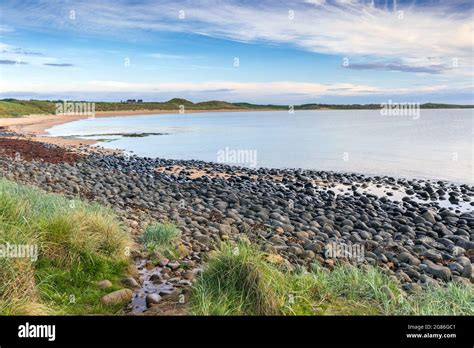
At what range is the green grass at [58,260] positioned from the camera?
486 centimetres

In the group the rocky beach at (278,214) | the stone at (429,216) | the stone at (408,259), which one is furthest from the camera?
the stone at (429,216)

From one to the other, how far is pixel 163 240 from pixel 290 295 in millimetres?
3384

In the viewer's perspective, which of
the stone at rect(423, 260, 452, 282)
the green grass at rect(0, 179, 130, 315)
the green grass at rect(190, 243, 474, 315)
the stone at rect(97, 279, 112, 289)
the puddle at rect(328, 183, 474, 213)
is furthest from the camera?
the puddle at rect(328, 183, 474, 213)

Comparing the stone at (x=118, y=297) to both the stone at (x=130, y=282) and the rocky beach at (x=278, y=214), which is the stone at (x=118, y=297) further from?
the stone at (x=130, y=282)

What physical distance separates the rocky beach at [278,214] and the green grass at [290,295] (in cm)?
54

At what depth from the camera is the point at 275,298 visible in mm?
4852

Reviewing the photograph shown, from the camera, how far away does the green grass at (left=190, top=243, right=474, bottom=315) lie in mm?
4758

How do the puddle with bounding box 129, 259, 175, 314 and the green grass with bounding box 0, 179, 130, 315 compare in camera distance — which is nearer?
the green grass with bounding box 0, 179, 130, 315

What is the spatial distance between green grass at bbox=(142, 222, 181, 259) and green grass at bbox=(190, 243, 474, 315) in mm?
2090

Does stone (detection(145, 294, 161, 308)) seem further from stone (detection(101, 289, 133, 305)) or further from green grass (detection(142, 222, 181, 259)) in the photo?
green grass (detection(142, 222, 181, 259))

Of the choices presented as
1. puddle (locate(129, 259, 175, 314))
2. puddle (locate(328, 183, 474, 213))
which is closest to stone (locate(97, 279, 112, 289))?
puddle (locate(129, 259, 175, 314))

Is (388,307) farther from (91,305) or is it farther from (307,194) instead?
(307,194)

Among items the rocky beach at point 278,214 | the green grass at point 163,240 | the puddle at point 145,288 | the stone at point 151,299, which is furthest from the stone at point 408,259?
the stone at point 151,299

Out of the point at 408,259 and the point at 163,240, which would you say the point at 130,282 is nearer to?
the point at 163,240
